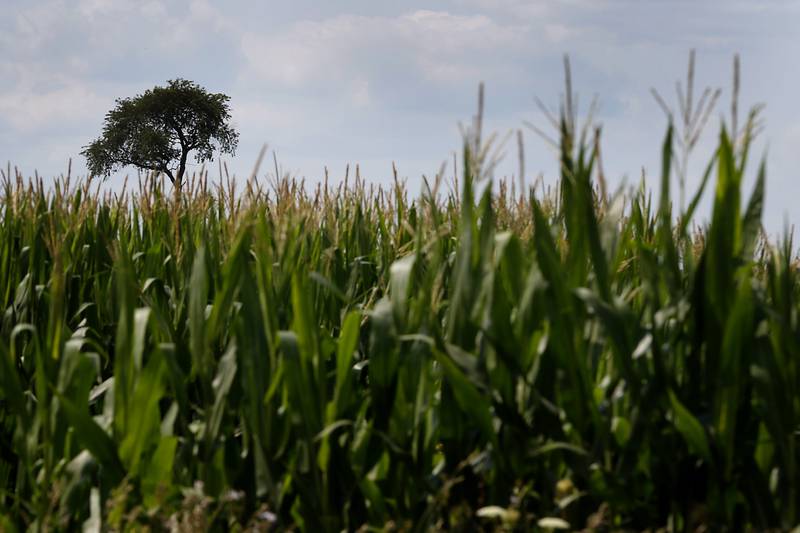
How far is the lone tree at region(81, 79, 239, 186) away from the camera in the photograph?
3856 centimetres

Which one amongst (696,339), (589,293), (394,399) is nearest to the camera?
(589,293)

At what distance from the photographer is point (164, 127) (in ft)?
128

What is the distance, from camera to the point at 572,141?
7.62ft

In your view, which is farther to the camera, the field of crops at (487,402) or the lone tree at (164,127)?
the lone tree at (164,127)

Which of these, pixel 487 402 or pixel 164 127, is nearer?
pixel 487 402

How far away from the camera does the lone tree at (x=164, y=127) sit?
127 ft

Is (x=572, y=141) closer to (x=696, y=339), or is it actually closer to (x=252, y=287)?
(x=696, y=339)

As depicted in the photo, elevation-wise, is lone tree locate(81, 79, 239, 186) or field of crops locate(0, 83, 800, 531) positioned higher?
lone tree locate(81, 79, 239, 186)

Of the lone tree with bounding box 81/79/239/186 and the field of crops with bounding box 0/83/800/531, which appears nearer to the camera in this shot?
the field of crops with bounding box 0/83/800/531

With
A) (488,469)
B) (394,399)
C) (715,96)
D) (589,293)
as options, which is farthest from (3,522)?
(715,96)

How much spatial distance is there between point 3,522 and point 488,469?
1.34 m

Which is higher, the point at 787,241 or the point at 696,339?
the point at 787,241

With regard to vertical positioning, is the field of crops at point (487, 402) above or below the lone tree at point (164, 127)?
below

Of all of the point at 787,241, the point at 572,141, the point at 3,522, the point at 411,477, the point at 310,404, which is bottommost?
the point at 3,522
